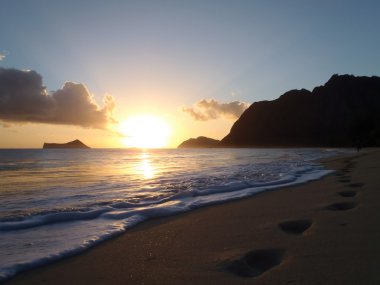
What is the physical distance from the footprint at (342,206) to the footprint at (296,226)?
1.49 m

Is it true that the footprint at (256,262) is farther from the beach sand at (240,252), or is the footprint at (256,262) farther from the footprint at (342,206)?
the footprint at (342,206)

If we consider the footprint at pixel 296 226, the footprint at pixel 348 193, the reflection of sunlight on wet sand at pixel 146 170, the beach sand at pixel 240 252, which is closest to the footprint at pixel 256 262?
the beach sand at pixel 240 252

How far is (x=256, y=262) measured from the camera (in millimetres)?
4301

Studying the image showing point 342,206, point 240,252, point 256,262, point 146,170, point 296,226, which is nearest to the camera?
point 256,262

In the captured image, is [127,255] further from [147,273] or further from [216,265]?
[216,265]

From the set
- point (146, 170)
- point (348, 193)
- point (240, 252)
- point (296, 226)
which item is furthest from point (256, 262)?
point (146, 170)

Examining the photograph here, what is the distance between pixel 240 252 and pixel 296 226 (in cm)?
192

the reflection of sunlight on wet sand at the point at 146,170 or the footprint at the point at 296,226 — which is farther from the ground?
the footprint at the point at 296,226

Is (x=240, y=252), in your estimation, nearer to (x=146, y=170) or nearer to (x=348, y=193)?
(x=348, y=193)

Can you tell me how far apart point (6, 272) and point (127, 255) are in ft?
5.01

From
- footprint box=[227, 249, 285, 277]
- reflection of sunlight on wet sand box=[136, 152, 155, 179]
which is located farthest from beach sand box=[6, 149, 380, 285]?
reflection of sunlight on wet sand box=[136, 152, 155, 179]

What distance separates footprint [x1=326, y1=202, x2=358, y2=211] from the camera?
7.45 m

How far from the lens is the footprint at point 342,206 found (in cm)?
745

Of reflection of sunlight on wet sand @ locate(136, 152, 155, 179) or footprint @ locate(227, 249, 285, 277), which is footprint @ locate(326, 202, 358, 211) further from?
reflection of sunlight on wet sand @ locate(136, 152, 155, 179)
